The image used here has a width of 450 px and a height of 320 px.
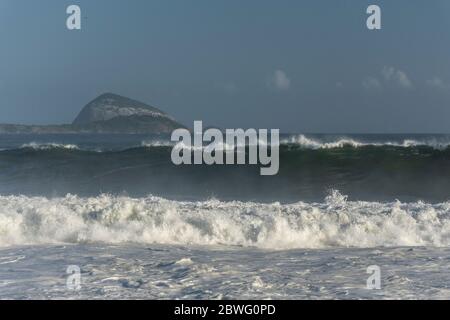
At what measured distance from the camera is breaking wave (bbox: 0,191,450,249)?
43.5 ft

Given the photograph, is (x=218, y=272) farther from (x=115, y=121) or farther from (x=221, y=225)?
(x=115, y=121)

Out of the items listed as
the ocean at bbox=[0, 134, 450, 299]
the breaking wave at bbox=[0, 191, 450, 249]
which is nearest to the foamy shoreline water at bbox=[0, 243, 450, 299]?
the ocean at bbox=[0, 134, 450, 299]

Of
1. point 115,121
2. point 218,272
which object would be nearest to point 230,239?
point 218,272

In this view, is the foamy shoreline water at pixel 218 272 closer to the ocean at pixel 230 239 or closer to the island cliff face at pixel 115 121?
the ocean at pixel 230 239

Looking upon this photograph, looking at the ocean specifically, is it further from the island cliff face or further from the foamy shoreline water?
the island cliff face

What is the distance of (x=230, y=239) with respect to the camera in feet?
44.1

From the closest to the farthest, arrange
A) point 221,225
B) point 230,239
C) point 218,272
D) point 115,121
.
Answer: point 218,272 → point 230,239 → point 221,225 → point 115,121

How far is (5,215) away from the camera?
570 inches

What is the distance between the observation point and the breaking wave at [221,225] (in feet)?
43.5

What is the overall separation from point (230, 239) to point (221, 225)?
0.48 meters

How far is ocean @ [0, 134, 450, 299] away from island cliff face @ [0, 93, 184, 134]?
396 feet

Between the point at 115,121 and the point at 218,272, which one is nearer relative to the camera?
the point at 218,272

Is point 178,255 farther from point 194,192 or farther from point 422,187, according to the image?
point 422,187
